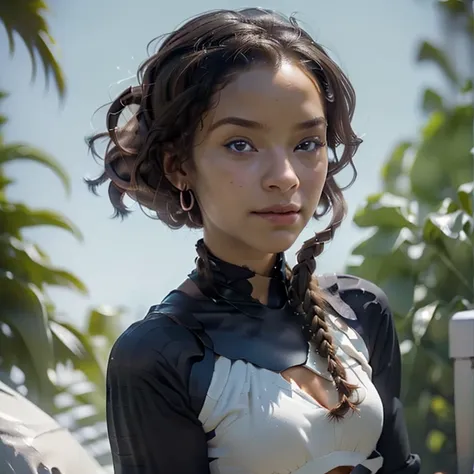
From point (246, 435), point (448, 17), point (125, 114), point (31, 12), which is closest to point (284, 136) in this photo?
point (125, 114)

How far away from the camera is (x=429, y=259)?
2523mm

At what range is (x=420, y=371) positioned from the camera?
2449 mm

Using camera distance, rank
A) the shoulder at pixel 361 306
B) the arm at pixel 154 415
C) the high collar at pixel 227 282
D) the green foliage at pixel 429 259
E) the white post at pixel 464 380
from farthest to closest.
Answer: the green foliage at pixel 429 259
the white post at pixel 464 380
the shoulder at pixel 361 306
the high collar at pixel 227 282
the arm at pixel 154 415

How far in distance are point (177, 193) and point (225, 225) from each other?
102 millimetres

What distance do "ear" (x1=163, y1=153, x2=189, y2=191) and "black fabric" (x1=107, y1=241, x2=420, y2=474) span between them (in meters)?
0.11

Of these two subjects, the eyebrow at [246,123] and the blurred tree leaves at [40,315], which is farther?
the blurred tree leaves at [40,315]

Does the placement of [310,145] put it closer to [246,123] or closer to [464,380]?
[246,123]

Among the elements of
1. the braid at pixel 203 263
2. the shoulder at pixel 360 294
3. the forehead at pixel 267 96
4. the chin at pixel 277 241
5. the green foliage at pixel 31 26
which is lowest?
the shoulder at pixel 360 294

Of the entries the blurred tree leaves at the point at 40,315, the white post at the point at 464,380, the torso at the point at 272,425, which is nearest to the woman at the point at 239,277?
the torso at the point at 272,425

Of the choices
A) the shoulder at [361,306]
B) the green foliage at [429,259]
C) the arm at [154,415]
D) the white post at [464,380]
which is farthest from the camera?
the green foliage at [429,259]

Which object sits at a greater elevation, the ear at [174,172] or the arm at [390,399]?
the ear at [174,172]

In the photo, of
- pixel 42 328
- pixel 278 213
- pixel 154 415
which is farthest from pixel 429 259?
pixel 154 415

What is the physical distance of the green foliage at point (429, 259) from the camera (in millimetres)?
2387

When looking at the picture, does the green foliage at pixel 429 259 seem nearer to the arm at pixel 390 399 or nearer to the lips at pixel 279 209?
the arm at pixel 390 399
